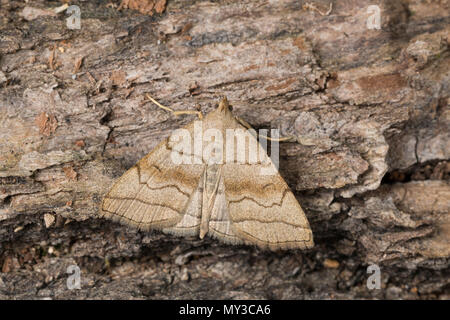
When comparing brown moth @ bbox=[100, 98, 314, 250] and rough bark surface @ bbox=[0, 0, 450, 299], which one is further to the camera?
rough bark surface @ bbox=[0, 0, 450, 299]

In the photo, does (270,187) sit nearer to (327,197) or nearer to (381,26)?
(327,197)

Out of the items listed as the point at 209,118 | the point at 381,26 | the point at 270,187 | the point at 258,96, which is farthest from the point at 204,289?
the point at 381,26

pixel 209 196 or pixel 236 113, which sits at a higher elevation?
pixel 236 113

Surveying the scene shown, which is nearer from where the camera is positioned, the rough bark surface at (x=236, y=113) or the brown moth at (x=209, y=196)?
the brown moth at (x=209, y=196)

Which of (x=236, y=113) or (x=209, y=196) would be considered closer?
(x=209, y=196)
